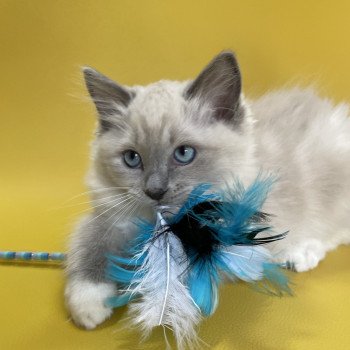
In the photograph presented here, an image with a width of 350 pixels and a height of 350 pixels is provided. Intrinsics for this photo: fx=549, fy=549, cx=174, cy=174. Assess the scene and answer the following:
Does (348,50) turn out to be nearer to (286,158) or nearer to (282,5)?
(282,5)

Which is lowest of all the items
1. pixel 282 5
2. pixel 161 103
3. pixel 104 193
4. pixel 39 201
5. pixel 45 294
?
pixel 45 294

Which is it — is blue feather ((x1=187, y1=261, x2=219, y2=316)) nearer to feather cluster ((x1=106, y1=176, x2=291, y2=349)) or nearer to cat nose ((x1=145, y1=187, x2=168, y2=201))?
feather cluster ((x1=106, y1=176, x2=291, y2=349))

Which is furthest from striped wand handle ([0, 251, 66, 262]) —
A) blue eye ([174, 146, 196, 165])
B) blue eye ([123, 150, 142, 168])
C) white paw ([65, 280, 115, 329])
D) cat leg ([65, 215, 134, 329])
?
blue eye ([174, 146, 196, 165])

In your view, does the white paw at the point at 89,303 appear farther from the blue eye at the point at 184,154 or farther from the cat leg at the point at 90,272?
the blue eye at the point at 184,154

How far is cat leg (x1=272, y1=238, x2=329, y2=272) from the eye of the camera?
1451 mm

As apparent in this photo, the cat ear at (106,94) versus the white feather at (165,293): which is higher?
the cat ear at (106,94)

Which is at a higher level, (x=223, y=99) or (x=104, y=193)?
(x=223, y=99)

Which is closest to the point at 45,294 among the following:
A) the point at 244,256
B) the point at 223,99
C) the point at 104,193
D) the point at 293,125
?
the point at 104,193

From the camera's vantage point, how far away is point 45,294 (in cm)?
Answer: 142

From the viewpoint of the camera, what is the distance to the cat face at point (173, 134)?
1187 mm

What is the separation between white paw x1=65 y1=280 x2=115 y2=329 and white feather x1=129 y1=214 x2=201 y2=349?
8 cm

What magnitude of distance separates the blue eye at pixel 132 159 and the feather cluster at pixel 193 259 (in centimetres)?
14

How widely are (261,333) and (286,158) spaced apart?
1.60 feet

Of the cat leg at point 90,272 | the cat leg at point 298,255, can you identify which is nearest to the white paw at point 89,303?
the cat leg at point 90,272
